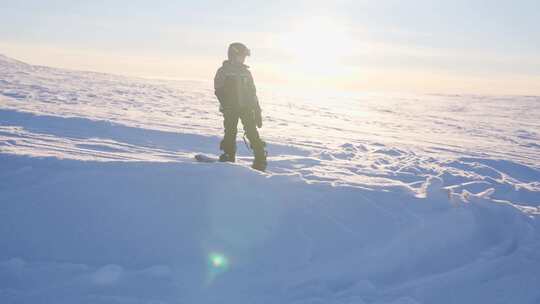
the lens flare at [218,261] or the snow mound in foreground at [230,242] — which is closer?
the snow mound in foreground at [230,242]

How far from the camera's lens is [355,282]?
459cm

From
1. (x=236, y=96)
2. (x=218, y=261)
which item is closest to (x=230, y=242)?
(x=218, y=261)

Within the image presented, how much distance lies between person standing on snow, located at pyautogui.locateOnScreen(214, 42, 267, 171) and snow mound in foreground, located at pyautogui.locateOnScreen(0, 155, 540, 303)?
5.04 ft

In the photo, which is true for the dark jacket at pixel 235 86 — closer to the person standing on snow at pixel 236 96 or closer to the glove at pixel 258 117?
the person standing on snow at pixel 236 96

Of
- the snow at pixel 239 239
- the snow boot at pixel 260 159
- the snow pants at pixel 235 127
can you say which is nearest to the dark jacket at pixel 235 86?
the snow pants at pixel 235 127

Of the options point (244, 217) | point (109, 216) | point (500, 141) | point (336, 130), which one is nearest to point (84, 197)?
point (109, 216)

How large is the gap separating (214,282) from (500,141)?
18.3m

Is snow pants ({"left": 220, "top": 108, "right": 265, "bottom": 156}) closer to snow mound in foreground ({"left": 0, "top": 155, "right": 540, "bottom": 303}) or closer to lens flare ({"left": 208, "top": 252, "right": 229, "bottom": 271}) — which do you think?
snow mound in foreground ({"left": 0, "top": 155, "right": 540, "bottom": 303})

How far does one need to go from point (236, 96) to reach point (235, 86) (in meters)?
0.15

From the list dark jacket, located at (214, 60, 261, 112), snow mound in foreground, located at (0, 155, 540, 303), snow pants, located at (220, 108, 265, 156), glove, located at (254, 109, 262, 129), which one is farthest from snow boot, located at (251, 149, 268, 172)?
snow mound in foreground, located at (0, 155, 540, 303)

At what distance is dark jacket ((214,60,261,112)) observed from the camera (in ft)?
23.3

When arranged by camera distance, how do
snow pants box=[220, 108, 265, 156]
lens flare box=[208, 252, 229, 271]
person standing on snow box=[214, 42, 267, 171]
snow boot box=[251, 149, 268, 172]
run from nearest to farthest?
1. lens flare box=[208, 252, 229, 271]
2. person standing on snow box=[214, 42, 267, 171]
3. snow pants box=[220, 108, 265, 156]
4. snow boot box=[251, 149, 268, 172]

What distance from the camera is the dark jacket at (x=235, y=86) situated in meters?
7.11

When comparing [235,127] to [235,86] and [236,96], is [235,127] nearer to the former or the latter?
[236,96]
